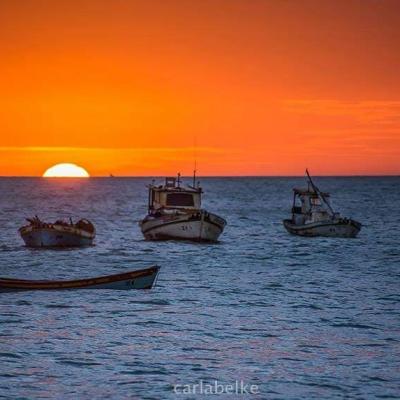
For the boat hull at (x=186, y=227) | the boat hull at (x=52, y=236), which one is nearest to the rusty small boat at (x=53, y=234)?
the boat hull at (x=52, y=236)

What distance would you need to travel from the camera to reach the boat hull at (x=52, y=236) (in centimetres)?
4753

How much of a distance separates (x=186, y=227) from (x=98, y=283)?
68.4 feet

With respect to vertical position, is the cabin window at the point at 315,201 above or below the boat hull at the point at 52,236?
above

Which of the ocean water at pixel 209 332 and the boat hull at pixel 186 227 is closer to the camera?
the ocean water at pixel 209 332

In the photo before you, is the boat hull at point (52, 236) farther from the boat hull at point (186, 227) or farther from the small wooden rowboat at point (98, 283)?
the small wooden rowboat at point (98, 283)

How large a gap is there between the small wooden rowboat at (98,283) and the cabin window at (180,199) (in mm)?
20768

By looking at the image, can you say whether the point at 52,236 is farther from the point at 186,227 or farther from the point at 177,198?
the point at 177,198

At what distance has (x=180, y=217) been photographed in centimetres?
4922

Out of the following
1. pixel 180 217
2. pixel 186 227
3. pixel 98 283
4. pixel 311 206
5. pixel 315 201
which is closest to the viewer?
pixel 98 283

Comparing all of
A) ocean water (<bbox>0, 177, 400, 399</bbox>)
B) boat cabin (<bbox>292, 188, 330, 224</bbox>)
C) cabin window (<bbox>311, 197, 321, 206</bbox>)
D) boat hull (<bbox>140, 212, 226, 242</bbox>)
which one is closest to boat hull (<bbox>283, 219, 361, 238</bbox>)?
boat cabin (<bbox>292, 188, 330, 224</bbox>)

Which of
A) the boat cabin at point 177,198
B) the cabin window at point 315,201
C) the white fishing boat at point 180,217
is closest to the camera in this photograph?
the white fishing boat at point 180,217

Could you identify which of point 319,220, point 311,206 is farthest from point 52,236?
point 319,220

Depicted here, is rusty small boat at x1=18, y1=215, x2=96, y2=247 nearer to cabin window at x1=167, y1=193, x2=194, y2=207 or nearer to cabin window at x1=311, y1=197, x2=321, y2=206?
cabin window at x1=167, y1=193, x2=194, y2=207

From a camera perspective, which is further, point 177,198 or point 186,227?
point 177,198
